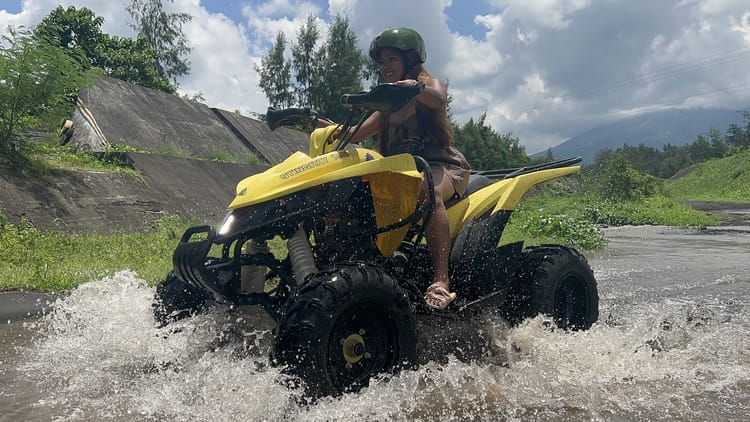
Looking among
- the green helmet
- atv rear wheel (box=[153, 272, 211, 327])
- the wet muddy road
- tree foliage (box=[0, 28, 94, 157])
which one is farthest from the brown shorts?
tree foliage (box=[0, 28, 94, 157])

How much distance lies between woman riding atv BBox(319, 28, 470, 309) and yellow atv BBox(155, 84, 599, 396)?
14 centimetres

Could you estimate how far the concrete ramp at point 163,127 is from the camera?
1516cm

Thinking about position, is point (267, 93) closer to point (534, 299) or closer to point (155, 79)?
point (155, 79)

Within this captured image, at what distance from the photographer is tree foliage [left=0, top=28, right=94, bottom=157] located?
1009 centimetres

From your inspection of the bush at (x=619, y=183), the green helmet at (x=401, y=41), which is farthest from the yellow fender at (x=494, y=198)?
the bush at (x=619, y=183)

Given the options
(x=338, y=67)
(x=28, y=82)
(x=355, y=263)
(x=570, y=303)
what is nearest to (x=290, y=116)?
(x=355, y=263)

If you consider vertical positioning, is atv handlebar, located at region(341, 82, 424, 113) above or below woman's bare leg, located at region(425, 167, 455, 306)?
above

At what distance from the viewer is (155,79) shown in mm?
33281

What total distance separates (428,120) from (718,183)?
57704 mm

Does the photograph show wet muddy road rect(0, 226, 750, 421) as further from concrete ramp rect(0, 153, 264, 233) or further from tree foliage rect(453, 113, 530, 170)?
→ tree foliage rect(453, 113, 530, 170)

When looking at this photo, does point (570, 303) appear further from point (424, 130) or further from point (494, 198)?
point (424, 130)

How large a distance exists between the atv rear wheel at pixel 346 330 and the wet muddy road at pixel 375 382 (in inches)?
4.2

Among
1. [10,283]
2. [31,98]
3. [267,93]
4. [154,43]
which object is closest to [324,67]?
[267,93]

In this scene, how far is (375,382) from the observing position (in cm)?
290
